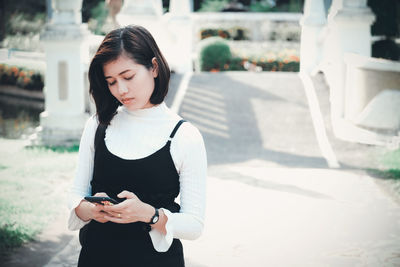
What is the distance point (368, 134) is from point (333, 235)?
442 centimetres

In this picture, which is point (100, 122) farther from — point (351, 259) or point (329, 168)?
point (329, 168)

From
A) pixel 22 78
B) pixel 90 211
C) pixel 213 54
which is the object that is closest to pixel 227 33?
pixel 213 54

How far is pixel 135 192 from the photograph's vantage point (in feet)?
6.64

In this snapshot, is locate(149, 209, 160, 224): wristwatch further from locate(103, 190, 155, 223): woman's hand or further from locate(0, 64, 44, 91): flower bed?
locate(0, 64, 44, 91): flower bed

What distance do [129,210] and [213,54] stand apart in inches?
550

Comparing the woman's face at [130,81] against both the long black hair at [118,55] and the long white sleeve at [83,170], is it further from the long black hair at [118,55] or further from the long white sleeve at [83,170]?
the long white sleeve at [83,170]

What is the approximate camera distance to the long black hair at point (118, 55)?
78.4 inches

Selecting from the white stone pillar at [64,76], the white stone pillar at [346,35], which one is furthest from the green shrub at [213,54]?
the white stone pillar at [64,76]

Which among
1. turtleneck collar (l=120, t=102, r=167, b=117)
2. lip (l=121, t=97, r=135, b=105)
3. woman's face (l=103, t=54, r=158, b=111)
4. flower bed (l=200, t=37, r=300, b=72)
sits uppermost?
woman's face (l=103, t=54, r=158, b=111)

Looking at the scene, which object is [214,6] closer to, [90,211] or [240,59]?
[240,59]

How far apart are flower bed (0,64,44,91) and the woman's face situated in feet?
51.0

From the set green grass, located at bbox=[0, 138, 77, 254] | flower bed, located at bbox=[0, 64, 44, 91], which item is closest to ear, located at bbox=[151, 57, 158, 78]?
green grass, located at bbox=[0, 138, 77, 254]

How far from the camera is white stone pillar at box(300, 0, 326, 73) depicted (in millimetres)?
12781

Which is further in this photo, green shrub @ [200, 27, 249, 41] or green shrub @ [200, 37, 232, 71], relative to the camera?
green shrub @ [200, 27, 249, 41]
